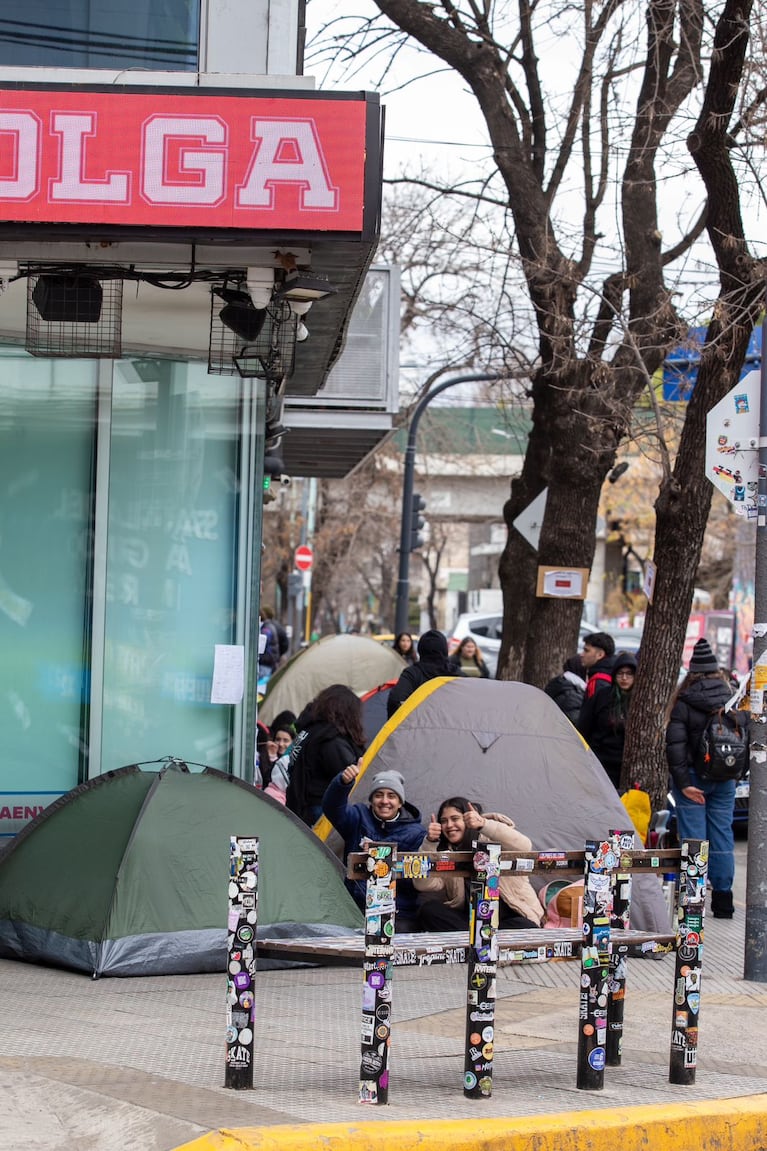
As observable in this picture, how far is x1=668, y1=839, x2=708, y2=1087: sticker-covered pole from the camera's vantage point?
5.54 m

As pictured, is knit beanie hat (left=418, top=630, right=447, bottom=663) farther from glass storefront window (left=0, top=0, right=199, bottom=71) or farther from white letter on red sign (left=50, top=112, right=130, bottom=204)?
white letter on red sign (left=50, top=112, right=130, bottom=204)

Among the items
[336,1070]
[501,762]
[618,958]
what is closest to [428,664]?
[501,762]

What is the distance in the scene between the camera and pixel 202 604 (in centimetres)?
922

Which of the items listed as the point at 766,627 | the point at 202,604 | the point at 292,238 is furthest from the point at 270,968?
the point at 292,238

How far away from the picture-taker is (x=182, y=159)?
7012 mm

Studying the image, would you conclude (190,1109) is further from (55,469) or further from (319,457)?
(319,457)

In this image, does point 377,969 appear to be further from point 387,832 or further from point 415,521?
point 415,521

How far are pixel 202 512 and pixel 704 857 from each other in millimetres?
4610

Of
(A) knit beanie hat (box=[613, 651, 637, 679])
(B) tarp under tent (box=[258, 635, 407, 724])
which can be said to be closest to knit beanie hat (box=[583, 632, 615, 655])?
(A) knit beanie hat (box=[613, 651, 637, 679])

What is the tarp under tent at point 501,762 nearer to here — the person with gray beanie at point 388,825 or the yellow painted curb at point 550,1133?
the person with gray beanie at point 388,825

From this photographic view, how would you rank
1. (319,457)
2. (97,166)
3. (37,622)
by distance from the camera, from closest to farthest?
1. (97,166)
2. (37,622)
3. (319,457)

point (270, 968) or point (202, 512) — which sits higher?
point (202, 512)

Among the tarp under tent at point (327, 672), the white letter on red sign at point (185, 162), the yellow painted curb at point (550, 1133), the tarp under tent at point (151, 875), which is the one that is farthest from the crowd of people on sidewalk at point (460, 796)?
the tarp under tent at point (327, 672)

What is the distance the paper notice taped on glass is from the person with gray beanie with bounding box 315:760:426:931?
1063mm
